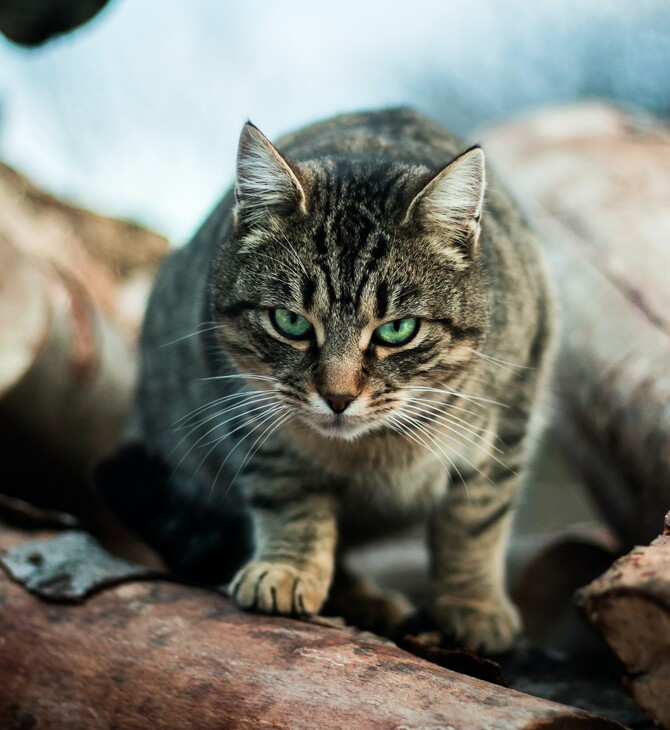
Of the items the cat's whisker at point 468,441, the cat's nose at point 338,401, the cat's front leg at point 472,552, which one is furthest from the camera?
the cat's front leg at point 472,552

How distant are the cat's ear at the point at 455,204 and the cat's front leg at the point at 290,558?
0.73 metres

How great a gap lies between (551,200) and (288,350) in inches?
72.5

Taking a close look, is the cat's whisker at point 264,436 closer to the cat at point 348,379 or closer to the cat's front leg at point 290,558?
the cat at point 348,379

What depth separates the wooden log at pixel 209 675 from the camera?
51.1 inches

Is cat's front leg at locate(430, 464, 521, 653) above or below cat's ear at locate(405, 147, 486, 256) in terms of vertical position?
below

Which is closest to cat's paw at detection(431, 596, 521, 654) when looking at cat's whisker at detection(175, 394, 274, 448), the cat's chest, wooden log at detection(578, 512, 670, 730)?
the cat's chest

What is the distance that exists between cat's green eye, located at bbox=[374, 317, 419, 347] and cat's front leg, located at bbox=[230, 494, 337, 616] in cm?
51

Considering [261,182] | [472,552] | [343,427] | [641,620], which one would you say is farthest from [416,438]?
[641,620]

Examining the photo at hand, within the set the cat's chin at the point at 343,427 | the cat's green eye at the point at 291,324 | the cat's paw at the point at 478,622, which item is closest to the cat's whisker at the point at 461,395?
the cat's chin at the point at 343,427

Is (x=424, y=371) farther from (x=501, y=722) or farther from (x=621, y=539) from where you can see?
(x=621, y=539)

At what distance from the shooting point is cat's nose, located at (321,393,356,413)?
180 cm

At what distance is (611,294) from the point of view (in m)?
2.69

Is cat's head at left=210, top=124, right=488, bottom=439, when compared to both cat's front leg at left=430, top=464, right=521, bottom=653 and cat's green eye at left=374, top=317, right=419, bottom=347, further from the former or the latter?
cat's front leg at left=430, top=464, right=521, bottom=653

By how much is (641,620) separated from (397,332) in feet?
2.89
